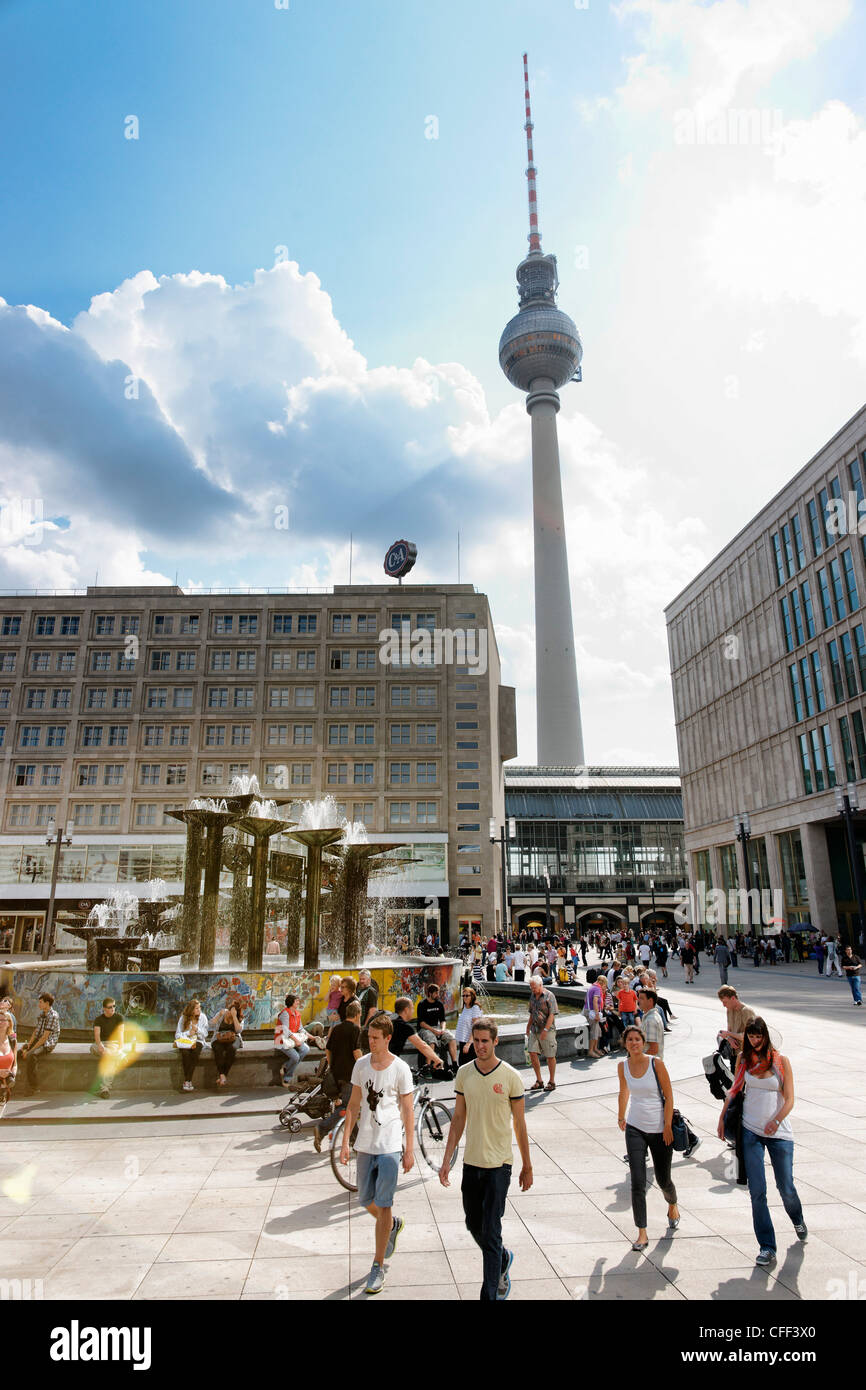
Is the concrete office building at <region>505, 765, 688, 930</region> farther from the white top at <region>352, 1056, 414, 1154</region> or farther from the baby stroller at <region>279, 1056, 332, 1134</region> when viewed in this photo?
the white top at <region>352, 1056, 414, 1154</region>

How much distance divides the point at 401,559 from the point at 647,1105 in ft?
206

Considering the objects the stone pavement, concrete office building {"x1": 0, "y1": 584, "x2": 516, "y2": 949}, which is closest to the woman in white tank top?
the stone pavement

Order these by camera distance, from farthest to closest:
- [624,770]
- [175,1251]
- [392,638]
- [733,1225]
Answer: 1. [624,770]
2. [392,638]
3. [733,1225]
4. [175,1251]

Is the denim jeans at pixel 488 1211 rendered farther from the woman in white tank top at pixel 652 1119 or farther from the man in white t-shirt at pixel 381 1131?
the woman in white tank top at pixel 652 1119

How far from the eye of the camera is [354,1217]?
688 cm

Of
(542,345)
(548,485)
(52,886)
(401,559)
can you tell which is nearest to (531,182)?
(542,345)

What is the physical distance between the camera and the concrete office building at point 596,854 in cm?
8619

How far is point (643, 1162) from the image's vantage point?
20.6 ft

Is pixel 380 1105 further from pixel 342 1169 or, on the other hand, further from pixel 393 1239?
pixel 342 1169

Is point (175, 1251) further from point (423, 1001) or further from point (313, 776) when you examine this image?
point (313, 776)

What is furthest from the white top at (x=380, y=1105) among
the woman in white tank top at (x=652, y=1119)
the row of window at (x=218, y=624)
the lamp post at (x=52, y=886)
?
the row of window at (x=218, y=624)

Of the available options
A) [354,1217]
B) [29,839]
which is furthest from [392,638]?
[354,1217]

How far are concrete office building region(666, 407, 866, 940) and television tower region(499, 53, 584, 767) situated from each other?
47.6m
